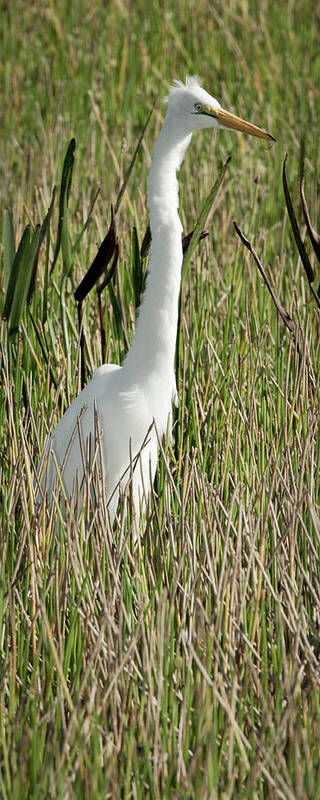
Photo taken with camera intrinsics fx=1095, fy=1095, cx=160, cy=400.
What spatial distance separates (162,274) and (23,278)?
35cm

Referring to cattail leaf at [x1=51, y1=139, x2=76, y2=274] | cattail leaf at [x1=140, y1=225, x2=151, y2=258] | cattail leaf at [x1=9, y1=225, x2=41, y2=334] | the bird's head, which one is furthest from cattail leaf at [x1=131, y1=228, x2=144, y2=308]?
the bird's head

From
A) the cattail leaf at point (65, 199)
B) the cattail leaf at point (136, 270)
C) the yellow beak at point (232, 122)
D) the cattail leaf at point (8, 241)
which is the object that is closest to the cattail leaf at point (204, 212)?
the yellow beak at point (232, 122)

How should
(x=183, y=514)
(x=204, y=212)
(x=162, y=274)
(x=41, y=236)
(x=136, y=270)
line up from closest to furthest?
(x=183, y=514), (x=162, y=274), (x=204, y=212), (x=41, y=236), (x=136, y=270)

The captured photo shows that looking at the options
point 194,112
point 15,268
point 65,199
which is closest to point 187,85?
point 194,112

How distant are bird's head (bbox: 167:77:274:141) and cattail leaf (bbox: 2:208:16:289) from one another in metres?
0.47

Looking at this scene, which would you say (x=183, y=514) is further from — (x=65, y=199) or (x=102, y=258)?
(x=65, y=199)

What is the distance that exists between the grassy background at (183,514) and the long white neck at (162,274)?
5.5 inches

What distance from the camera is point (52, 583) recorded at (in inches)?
69.8

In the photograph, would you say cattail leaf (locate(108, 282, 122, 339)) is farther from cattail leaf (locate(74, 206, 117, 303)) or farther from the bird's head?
the bird's head

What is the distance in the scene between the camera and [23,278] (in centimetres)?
237

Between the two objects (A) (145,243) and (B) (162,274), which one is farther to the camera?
(A) (145,243)

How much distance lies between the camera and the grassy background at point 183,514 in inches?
56.1

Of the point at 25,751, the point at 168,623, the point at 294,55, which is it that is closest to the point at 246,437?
the point at 168,623

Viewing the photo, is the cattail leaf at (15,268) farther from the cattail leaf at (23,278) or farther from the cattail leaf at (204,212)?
the cattail leaf at (204,212)
